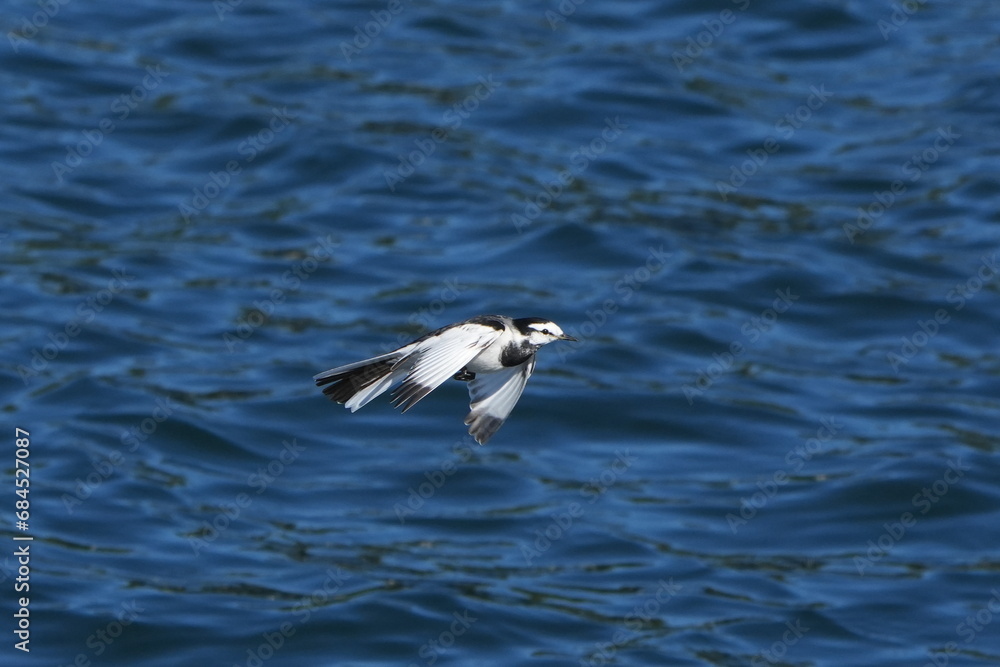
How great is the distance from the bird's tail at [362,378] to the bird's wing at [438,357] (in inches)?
4.0

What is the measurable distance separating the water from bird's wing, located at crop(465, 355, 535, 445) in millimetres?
8630

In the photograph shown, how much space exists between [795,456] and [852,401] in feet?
5.73

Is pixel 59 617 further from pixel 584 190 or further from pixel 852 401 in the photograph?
pixel 584 190

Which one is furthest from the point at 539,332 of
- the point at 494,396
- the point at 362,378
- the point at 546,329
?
the point at 362,378

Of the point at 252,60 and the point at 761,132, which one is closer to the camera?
the point at 761,132

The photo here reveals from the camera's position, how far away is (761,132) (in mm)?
30969

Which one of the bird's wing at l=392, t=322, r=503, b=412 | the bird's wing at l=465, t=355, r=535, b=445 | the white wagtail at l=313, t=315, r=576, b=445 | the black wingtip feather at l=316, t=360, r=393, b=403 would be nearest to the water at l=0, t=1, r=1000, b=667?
the bird's wing at l=465, t=355, r=535, b=445

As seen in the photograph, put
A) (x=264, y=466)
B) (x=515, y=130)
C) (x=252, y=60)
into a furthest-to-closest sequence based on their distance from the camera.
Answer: (x=252, y=60) → (x=515, y=130) → (x=264, y=466)

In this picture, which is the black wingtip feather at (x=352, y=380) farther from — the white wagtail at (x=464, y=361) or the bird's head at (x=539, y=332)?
the bird's head at (x=539, y=332)

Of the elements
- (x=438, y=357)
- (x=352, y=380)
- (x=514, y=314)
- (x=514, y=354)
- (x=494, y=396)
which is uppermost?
(x=438, y=357)

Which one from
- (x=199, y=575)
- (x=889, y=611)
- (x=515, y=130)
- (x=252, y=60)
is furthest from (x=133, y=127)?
(x=889, y=611)

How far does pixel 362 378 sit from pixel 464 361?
794 mm

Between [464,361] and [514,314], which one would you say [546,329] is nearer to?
[464,361]

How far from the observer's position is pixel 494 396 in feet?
31.5
